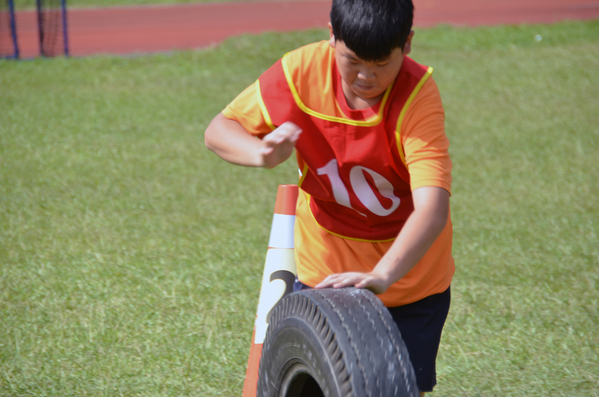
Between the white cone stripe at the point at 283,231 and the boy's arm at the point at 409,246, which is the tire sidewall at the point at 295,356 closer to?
the boy's arm at the point at 409,246

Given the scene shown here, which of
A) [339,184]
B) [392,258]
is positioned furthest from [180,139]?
[392,258]

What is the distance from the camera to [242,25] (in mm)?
17453

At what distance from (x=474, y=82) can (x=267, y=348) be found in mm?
7566

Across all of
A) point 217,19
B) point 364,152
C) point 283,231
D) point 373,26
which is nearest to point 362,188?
point 364,152

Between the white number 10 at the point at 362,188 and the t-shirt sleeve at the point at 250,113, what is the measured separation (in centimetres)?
23

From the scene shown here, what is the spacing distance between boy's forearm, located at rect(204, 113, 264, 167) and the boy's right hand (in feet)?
0.13

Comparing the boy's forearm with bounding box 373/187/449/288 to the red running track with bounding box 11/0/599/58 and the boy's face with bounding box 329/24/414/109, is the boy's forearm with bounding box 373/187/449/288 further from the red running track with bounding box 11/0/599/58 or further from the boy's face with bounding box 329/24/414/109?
the red running track with bounding box 11/0/599/58

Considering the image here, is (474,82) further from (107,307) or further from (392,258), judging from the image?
(392,258)

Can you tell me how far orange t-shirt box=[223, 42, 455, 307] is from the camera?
1.66 m

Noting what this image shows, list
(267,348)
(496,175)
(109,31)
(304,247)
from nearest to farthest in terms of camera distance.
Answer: (267,348) < (304,247) < (496,175) < (109,31)

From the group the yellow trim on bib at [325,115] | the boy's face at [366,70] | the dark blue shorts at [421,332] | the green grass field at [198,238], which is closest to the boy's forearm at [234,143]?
the yellow trim on bib at [325,115]

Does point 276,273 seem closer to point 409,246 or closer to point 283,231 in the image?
point 283,231

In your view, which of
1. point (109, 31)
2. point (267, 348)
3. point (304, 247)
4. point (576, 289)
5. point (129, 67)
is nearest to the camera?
point (267, 348)

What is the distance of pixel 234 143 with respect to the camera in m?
1.77
